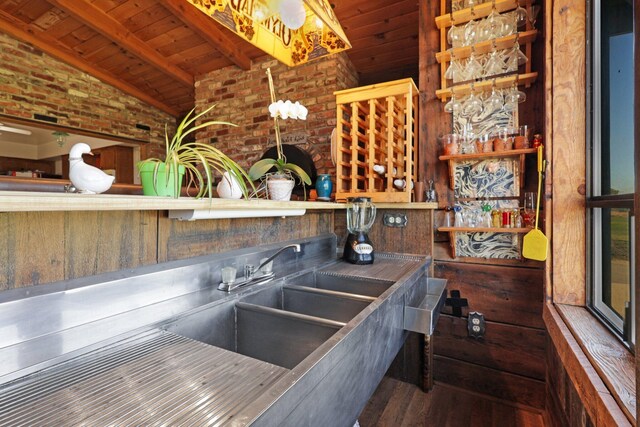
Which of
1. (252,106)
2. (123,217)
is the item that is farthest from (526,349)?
(252,106)

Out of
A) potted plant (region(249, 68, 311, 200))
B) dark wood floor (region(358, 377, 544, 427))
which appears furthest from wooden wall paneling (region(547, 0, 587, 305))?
potted plant (region(249, 68, 311, 200))

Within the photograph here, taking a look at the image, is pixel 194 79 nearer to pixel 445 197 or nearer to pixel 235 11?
pixel 235 11

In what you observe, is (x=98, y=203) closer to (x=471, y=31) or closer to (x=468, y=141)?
(x=468, y=141)

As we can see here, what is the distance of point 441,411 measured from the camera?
1.79 metres

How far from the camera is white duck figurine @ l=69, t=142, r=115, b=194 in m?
0.80

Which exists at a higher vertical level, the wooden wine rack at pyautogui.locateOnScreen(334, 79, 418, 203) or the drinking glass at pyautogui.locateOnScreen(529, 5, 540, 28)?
the drinking glass at pyautogui.locateOnScreen(529, 5, 540, 28)

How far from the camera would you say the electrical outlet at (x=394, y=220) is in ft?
6.70

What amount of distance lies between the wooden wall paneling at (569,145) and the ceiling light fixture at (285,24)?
950mm

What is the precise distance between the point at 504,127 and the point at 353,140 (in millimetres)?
888

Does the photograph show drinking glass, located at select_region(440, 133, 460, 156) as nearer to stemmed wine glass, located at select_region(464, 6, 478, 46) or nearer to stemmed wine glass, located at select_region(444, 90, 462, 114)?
stemmed wine glass, located at select_region(444, 90, 462, 114)

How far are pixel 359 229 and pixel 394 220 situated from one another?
0.95 feet

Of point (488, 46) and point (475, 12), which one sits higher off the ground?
point (475, 12)

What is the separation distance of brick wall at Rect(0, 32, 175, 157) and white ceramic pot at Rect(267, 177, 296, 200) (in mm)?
3773

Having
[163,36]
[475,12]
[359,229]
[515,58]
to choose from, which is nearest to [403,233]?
[359,229]
